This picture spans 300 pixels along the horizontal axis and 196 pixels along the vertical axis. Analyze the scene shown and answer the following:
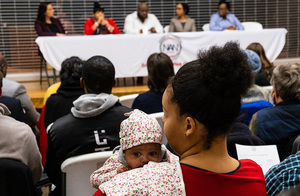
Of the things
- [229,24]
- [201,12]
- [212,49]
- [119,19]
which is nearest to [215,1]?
[201,12]

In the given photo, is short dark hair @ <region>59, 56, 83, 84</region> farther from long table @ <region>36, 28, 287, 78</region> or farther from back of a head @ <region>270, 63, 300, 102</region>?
long table @ <region>36, 28, 287, 78</region>

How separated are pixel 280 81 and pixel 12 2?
6.97 metres

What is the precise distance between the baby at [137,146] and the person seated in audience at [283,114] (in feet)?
3.67

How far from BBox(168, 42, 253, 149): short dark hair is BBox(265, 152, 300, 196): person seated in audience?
34 centimetres

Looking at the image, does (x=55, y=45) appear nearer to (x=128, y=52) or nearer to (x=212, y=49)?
(x=128, y=52)

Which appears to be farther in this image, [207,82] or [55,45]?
[55,45]

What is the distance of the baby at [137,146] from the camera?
54.1 inches

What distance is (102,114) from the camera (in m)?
2.15

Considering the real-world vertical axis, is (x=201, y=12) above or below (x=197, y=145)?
above

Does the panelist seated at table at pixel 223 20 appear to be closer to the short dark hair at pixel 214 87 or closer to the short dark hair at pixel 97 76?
the short dark hair at pixel 97 76

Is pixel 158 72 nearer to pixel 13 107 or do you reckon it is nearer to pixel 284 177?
pixel 13 107

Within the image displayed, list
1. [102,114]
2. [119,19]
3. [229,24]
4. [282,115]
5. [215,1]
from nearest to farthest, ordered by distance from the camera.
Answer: [102,114] → [282,115] → [229,24] → [119,19] → [215,1]

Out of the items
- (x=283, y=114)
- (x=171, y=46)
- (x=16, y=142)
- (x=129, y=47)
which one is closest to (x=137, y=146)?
(x=16, y=142)

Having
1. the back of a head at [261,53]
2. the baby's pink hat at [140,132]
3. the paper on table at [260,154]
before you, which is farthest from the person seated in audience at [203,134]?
the back of a head at [261,53]
